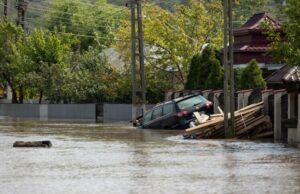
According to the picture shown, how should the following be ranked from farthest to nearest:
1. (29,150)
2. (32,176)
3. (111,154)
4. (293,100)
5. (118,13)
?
1. (118,13)
2. (293,100)
3. (29,150)
4. (111,154)
5. (32,176)

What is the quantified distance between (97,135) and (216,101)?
7857mm

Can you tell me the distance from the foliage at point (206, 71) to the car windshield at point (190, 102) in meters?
9.14

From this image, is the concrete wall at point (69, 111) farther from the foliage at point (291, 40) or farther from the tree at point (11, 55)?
the foliage at point (291, 40)

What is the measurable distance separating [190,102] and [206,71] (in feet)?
36.8

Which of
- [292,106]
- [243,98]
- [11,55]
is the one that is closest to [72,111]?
[11,55]

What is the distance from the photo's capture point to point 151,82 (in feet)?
220

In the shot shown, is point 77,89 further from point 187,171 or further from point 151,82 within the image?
point 187,171

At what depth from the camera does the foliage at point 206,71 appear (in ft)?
174

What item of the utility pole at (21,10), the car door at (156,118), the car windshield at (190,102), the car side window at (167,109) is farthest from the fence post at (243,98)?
the utility pole at (21,10)

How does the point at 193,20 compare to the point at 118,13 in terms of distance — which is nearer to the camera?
the point at 193,20

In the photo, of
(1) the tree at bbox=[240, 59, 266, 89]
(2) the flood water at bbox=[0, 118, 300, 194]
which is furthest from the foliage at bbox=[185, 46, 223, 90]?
(2) the flood water at bbox=[0, 118, 300, 194]

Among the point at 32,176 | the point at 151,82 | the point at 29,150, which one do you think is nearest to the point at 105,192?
the point at 32,176

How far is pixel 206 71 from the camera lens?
5412 centimetres

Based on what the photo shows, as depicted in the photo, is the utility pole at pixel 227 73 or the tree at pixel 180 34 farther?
the tree at pixel 180 34
